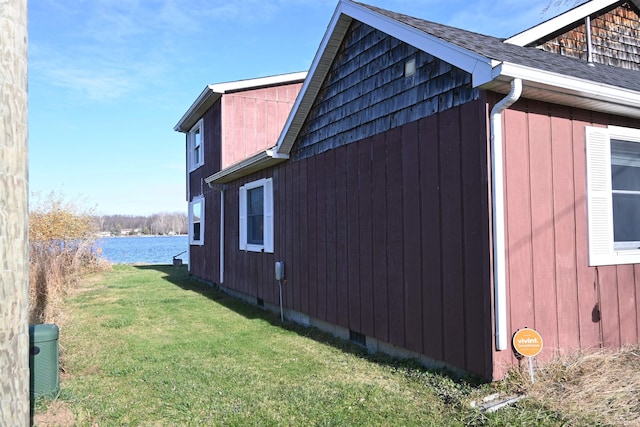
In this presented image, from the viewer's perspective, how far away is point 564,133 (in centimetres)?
471

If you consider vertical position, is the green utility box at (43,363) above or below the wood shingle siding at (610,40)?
below

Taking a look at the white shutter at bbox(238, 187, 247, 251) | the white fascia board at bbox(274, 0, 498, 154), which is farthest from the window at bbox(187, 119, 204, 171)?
the white fascia board at bbox(274, 0, 498, 154)

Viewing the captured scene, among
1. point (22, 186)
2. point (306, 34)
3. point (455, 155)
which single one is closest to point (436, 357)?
point (455, 155)

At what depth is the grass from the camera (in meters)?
3.98

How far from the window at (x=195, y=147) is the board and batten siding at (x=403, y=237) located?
7470 millimetres

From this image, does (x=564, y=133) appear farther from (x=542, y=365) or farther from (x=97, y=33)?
(x=97, y=33)

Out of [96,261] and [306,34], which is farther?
[96,261]

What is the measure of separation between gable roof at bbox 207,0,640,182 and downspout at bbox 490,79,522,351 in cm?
25

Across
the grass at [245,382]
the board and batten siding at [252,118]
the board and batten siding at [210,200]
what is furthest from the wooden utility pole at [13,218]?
the board and batten siding at [210,200]

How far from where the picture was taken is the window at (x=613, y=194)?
4794mm

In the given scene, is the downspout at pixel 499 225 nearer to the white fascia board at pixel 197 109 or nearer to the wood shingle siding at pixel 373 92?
the wood shingle siding at pixel 373 92

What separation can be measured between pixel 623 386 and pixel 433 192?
2341 mm

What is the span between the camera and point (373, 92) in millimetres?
6242

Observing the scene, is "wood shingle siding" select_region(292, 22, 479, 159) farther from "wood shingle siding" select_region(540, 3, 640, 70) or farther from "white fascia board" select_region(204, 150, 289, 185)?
"wood shingle siding" select_region(540, 3, 640, 70)
